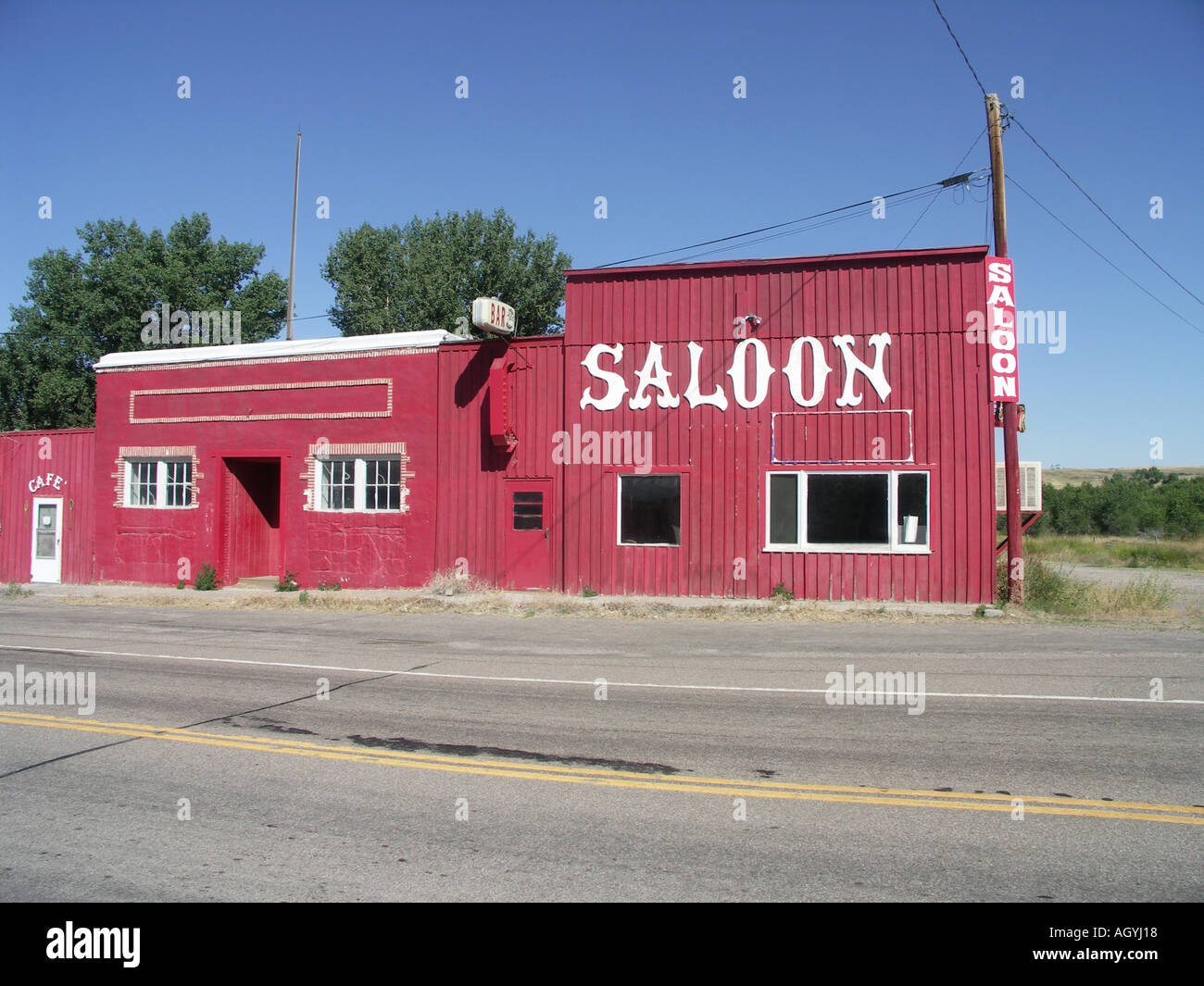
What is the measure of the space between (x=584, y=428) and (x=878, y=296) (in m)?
6.29

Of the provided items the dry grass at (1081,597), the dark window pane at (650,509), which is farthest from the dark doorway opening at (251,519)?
the dry grass at (1081,597)

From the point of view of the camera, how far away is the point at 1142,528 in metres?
49.0

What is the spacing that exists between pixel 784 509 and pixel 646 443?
305 cm

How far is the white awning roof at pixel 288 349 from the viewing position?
64.0ft

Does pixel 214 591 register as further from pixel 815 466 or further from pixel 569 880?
pixel 569 880

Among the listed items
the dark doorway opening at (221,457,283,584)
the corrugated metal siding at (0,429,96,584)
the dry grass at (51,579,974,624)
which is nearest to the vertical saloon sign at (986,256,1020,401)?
the dry grass at (51,579,974,624)

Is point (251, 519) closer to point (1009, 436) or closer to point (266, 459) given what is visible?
point (266, 459)

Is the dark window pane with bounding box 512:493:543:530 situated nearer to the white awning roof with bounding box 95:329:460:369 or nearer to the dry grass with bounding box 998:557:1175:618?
the white awning roof with bounding box 95:329:460:369

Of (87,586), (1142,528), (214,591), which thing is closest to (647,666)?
(214,591)

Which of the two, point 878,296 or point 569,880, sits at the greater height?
point 878,296

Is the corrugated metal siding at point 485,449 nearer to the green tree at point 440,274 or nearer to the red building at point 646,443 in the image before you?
the red building at point 646,443

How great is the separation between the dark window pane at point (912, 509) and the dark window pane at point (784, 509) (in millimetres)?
1911

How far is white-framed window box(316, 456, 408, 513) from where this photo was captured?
19688 mm
